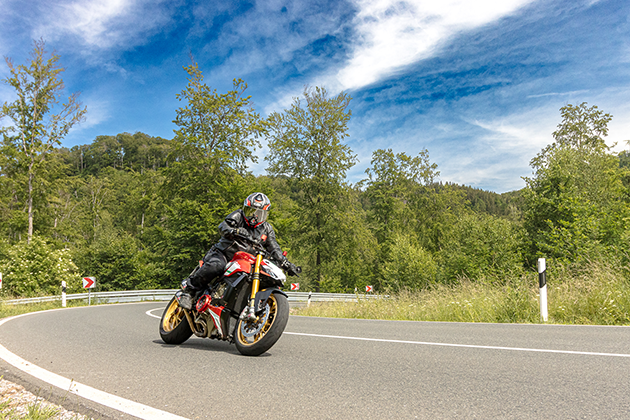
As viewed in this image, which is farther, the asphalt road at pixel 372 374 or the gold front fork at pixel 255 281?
the gold front fork at pixel 255 281

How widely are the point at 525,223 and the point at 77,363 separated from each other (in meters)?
26.4

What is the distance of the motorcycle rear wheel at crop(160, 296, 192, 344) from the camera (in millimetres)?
5434

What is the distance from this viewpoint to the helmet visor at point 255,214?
507cm

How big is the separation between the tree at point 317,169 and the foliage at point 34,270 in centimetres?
1645

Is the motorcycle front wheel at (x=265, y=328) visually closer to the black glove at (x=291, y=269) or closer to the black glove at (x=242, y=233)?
the black glove at (x=291, y=269)

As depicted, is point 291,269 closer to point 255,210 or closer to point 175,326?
point 255,210

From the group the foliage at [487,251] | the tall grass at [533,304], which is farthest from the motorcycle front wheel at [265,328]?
the foliage at [487,251]

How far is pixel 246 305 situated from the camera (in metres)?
4.69

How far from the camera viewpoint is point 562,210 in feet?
72.2

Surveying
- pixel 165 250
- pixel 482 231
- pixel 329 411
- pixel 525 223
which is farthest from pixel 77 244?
pixel 329 411

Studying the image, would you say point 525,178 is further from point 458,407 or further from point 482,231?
point 458,407

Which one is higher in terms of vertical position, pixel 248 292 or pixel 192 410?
pixel 248 292

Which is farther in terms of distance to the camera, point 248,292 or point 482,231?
point 482,231

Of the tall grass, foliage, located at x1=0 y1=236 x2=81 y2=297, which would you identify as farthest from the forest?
the tall grass
